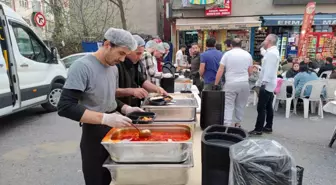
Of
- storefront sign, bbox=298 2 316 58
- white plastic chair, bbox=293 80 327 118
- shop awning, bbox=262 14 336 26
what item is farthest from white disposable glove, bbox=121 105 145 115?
shop awning, bbox=262 14 336 26

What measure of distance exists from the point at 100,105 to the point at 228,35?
1160 centimetres

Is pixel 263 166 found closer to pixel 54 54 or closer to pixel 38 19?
pixel 54 54

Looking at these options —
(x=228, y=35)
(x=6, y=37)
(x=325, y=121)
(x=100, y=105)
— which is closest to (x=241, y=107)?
(x=325, y=121)

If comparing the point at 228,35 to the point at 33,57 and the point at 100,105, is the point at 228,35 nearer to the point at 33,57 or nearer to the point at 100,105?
the point at 33,57

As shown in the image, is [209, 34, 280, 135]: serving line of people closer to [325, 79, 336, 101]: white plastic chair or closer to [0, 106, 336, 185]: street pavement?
[0, 106, 336, 185]: street pavement

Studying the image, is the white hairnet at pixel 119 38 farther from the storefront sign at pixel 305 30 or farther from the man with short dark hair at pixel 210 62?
the storefront sign at pixel 305 30

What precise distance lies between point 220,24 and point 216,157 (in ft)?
36.7

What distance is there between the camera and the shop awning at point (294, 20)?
11422 millimetres

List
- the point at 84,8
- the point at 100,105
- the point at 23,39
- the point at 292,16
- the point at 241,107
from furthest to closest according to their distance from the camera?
the point at 84,8 < the point at 292,16 < the point at 23,39 < the point at 241,107 < the point at 100,105

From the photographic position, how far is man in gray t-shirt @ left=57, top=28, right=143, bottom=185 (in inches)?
59.1

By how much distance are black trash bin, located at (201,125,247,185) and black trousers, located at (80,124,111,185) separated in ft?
2.75

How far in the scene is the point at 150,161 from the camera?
1.30m

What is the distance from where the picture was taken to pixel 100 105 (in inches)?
68.8

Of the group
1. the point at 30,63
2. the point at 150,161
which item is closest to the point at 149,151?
the point at 150,161
